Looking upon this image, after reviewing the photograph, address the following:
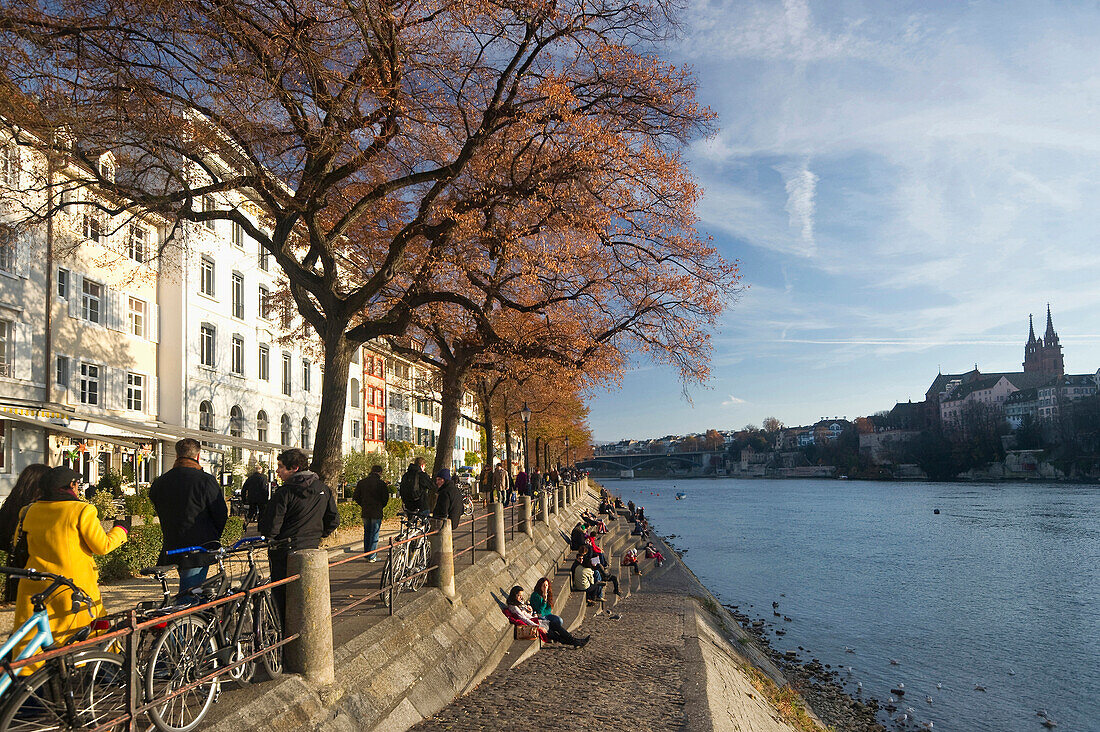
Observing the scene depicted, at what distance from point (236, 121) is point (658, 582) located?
60.5ft

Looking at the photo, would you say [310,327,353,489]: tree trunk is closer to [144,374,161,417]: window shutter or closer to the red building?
[144,374,161,417]: window shutter

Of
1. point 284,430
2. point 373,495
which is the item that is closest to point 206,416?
point 284,430

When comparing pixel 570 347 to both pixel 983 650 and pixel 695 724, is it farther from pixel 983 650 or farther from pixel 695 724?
pixel 983 650

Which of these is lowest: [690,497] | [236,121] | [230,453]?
[690,497]

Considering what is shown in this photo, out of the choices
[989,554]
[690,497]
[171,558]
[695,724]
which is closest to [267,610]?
[171,558]

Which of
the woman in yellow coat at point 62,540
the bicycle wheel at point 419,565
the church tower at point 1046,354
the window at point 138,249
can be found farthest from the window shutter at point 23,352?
the church tower at point 1046,354

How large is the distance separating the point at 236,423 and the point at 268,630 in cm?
3170

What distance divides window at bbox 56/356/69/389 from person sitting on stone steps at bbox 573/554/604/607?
17508 millimetres

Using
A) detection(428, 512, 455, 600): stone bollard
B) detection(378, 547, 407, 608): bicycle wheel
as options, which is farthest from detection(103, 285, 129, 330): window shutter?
detection(378, 547, 407, 608): bicycle wheel

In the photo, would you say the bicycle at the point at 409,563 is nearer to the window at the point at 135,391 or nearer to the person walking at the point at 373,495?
the person walking at the point at 373,495

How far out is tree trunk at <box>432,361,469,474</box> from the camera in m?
22.7

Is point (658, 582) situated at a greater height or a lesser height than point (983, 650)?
greater

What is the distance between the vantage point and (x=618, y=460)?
17875cm

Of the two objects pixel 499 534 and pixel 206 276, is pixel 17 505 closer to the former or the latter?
pixel 499 534
